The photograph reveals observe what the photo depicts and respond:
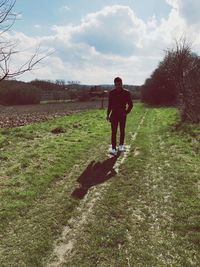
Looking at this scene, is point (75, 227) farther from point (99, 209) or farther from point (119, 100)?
point (119, 100)

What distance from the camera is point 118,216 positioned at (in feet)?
20.0

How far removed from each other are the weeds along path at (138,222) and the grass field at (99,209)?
13 millimetres

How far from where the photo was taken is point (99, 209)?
6.40 metres

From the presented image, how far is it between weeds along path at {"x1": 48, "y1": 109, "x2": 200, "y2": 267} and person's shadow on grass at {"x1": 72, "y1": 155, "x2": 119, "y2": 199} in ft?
0.70

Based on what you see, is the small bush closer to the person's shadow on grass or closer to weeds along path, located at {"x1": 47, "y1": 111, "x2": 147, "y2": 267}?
the person's shadow on grass

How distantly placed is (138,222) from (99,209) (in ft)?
2.79

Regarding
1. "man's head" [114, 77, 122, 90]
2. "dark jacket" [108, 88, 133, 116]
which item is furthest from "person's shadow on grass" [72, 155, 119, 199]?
"man's head" [114, 77, 122, 90]

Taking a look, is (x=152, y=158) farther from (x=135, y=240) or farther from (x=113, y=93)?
(x=135, y=240)

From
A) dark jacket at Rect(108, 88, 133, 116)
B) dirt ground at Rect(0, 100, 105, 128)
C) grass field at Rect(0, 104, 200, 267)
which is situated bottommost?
dirt ground at Rect(0, 100, 105, 128)

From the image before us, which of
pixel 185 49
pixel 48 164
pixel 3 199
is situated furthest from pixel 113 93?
pixel 185 49

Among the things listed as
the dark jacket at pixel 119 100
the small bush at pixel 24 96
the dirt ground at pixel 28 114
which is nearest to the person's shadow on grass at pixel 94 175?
the dark jacket at pixel 119 100

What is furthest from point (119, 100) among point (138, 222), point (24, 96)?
point (24, 96)

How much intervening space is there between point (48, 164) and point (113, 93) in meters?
3.16

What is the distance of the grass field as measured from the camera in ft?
15.6
